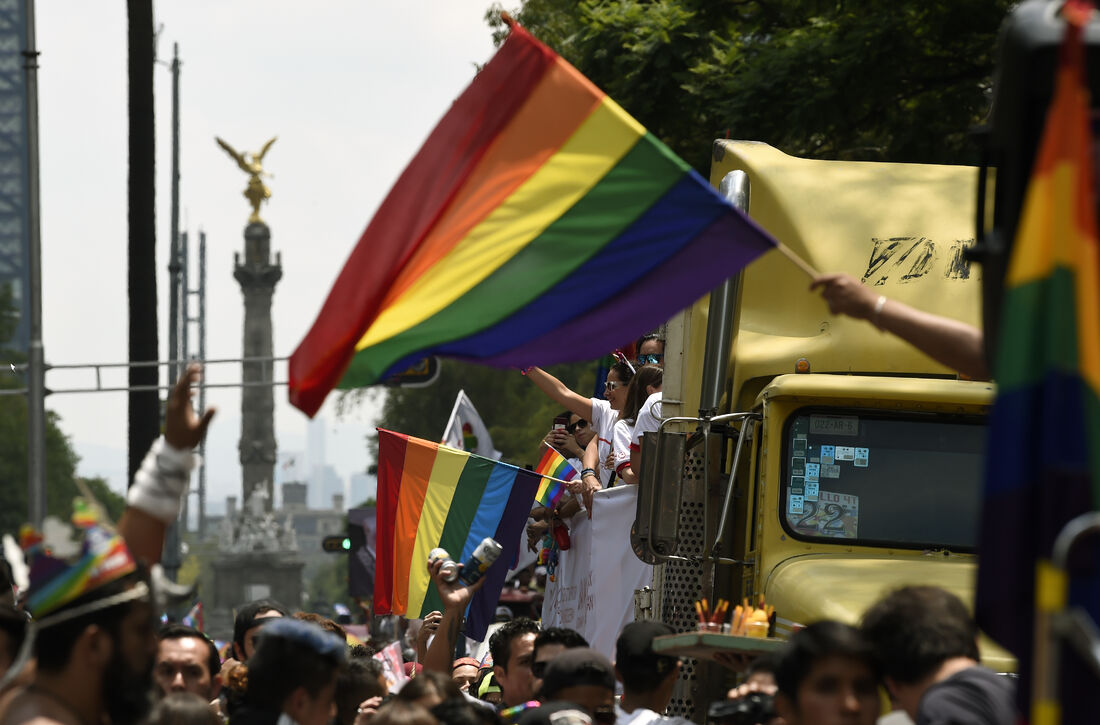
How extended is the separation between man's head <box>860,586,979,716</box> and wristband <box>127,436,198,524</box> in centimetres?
199

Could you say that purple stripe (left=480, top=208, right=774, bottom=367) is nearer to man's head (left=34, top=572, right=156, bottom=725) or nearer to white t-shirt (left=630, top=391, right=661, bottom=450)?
man's head (left=34, top=572, right=156, bottom=725)

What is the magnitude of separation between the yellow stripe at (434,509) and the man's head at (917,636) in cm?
768

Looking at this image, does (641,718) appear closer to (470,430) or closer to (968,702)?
(968,702)

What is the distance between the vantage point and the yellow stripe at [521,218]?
619 cm

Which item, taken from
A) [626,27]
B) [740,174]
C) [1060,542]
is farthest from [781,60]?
[1060,542]

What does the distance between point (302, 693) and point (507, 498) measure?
24.0ft

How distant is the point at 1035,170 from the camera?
13.1ft

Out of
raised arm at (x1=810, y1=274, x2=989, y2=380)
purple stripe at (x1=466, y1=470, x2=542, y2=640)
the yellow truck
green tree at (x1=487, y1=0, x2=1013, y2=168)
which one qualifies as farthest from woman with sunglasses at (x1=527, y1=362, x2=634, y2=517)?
raised arm at (x1=810, y1=274, x2=989, y2=380)

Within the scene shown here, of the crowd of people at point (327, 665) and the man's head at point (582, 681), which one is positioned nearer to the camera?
the crowd of people at point (327, 665)

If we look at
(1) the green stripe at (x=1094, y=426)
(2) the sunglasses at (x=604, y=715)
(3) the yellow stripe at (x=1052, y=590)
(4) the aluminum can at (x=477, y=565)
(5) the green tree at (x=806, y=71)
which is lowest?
(2) the sunglasses at (x=604, y=715)

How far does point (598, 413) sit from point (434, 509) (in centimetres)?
141

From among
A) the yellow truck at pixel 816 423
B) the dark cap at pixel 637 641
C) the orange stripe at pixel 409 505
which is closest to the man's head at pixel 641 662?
the dark cap at pixel 637 641

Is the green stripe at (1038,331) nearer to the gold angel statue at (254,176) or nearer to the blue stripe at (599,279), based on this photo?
the blue stripe at (599,279)

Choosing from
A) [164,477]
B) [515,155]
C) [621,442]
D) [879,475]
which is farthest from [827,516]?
[164,477]
